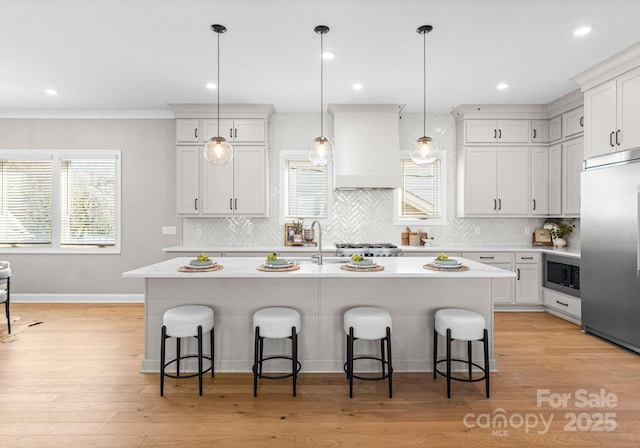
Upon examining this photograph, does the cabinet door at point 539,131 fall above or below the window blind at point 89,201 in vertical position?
above

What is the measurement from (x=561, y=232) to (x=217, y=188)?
4.84 metres

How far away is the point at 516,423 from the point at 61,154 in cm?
646

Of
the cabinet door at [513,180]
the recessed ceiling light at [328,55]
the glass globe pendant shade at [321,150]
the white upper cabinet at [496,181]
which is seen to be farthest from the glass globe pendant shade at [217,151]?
the cabinet door at [513,180]

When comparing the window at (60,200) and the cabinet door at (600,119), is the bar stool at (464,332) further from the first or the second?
the window at (60,200)

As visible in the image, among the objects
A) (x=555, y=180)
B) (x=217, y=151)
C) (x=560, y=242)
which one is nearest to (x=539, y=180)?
(x=555, y=180)

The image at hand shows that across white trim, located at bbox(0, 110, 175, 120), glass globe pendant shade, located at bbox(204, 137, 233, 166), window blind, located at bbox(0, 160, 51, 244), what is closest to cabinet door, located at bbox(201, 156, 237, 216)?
white trim, located at bbox(0, 110, 175, 120)

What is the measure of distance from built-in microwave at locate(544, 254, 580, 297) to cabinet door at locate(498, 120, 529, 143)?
167 cm

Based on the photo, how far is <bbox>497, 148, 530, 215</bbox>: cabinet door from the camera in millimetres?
5277

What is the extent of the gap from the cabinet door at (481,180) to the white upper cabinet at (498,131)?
0.16 metres

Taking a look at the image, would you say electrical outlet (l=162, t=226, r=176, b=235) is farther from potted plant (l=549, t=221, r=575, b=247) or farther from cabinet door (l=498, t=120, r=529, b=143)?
potted plant (l=549, t=221, r=575, b=247)

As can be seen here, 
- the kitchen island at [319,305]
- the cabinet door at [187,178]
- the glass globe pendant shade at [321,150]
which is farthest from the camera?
the cabinet door at [187,178]

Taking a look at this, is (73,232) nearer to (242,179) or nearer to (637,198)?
(242,179)

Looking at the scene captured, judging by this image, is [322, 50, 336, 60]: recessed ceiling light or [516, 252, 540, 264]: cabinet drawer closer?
[322, 50, 336, 60]: recessed ceiling light

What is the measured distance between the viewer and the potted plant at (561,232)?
5145 mm
